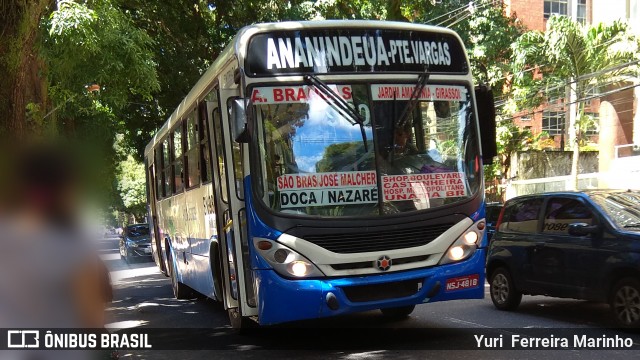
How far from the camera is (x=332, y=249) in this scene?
6.32 m

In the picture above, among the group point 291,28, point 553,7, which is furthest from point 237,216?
point 553,7

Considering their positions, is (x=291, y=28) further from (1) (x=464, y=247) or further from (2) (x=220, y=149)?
(1) (x=464, y=247)

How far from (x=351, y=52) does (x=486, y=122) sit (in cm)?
171

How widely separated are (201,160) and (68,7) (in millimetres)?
2510

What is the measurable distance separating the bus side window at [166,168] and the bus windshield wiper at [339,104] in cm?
606

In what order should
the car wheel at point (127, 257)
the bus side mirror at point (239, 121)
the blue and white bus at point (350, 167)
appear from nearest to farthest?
the bus side mirror at point (239, 121)
the blue and white bus at point (350, 167)
the car wheel at point (127, 257)

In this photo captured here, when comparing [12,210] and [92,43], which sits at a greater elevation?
[92,43]

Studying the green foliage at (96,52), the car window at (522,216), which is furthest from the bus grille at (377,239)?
the green foliage at (96,52)

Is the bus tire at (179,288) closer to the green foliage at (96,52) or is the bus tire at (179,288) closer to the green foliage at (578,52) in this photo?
the green foliage at (96,52)

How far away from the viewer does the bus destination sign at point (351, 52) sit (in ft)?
21.8

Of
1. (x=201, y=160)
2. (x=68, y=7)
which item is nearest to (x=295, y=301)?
(x=201, y=160)

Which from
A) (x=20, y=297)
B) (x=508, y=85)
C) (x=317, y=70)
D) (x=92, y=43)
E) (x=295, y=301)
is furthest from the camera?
(x=508, y=85)

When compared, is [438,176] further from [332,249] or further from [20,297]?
[20,297]

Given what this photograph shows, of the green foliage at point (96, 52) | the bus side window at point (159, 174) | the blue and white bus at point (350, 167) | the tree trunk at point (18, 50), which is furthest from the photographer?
the bus side window at point (159, 174)
